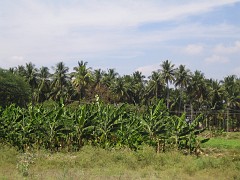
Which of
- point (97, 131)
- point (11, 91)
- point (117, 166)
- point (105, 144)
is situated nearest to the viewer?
point (117, 166)

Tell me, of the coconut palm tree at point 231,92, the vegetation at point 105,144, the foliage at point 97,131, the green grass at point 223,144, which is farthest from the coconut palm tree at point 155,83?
the foliage at point 97,131

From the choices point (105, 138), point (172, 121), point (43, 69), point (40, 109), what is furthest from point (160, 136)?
point (43, 69)

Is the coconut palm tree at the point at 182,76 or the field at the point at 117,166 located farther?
the coconut palm tree at the point at 182,76

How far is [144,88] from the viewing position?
61.3 m

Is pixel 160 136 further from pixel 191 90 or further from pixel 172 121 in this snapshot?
pixel 191 90

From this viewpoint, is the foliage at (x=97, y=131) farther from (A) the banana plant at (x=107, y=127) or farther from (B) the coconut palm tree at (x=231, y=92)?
(B) the coconut palm tree at (x=231, y=92)

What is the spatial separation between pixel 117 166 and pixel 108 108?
578cm

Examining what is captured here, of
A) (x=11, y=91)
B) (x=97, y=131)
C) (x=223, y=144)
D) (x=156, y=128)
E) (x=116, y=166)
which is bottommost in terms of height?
(x=223, y=144)

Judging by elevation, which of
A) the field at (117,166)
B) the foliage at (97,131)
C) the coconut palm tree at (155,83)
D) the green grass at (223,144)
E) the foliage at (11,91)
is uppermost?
the coconut palm tree at (155,83)

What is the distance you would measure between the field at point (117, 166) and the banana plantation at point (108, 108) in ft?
7.30

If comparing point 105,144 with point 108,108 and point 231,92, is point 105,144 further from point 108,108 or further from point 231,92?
point 231,92

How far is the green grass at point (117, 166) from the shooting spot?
9.81 meters

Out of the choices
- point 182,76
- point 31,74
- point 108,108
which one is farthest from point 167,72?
point 108,108

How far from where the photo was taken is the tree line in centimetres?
5397
